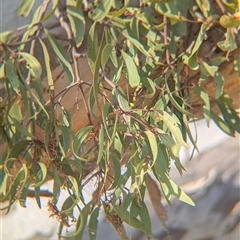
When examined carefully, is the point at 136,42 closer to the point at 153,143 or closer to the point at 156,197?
the point at 153,143

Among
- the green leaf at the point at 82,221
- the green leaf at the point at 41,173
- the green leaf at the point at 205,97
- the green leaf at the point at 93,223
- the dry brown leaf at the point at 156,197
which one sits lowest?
the dry brown leaf at the point at 156,197

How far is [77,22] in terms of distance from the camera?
77 cm

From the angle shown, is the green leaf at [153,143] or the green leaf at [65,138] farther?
the green leaf at [65,138]

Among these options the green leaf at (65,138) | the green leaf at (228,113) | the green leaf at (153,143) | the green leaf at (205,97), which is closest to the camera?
the green leaf at (153,143)

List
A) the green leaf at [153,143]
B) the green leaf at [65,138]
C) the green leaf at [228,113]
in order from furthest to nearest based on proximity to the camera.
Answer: the green leaf at [228,113]
the green leaf at [65,138]
the green leaf at [153,143]

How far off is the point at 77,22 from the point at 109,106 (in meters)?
0.20

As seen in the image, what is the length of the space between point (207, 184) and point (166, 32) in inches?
18.7

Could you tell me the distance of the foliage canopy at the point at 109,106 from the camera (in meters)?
0.62

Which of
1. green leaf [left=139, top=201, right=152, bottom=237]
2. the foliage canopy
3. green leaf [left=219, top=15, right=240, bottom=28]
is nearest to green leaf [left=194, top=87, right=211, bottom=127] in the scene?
the foliage canopy

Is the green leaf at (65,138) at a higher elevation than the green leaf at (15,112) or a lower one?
lower

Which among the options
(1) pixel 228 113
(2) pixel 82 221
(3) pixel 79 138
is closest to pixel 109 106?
(3) pixel 79 138

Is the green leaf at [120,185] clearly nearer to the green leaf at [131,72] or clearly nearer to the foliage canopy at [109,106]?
the foliage canopy at [109,106]

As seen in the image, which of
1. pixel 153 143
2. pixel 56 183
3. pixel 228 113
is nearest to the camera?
pixel 153 143

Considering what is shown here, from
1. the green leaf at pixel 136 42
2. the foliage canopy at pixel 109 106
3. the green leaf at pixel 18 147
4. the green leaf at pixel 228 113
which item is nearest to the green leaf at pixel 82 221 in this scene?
the foliage canopy at pixel 109 106
